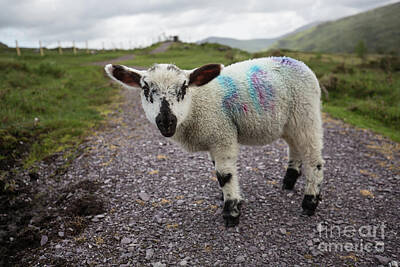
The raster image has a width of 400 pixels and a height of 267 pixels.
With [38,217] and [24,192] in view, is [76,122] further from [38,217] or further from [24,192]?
[38,217]

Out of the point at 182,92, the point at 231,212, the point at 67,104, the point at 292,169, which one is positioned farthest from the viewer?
the point at 67,104

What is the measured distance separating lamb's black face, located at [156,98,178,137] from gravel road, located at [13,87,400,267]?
2.24 metres

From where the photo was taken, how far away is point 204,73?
429 centimetres

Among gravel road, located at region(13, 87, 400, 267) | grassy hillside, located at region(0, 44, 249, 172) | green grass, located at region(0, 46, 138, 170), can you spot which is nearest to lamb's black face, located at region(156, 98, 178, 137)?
gravel road, located at region(13, 87, 400, 267)

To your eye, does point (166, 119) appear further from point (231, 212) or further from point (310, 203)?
point (310, 203)

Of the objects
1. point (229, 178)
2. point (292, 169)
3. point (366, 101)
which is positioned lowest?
point (292, 169)

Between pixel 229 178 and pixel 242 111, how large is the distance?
1.29m

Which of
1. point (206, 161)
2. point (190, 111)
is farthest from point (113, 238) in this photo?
point (206, 161)

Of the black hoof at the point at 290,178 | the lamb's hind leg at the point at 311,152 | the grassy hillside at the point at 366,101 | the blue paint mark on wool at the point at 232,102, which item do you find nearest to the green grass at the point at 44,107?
the blue paint mark on wool at the point at 232,102

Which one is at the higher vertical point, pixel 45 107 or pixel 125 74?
pixel 125 74

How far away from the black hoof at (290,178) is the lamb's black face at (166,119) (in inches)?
142

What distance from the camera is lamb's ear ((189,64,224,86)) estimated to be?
4.20 metres

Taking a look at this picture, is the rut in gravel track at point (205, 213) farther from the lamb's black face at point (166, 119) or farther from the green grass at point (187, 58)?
the green grass at point (187, 58)

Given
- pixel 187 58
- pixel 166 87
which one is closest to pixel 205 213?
pixel 166 87
